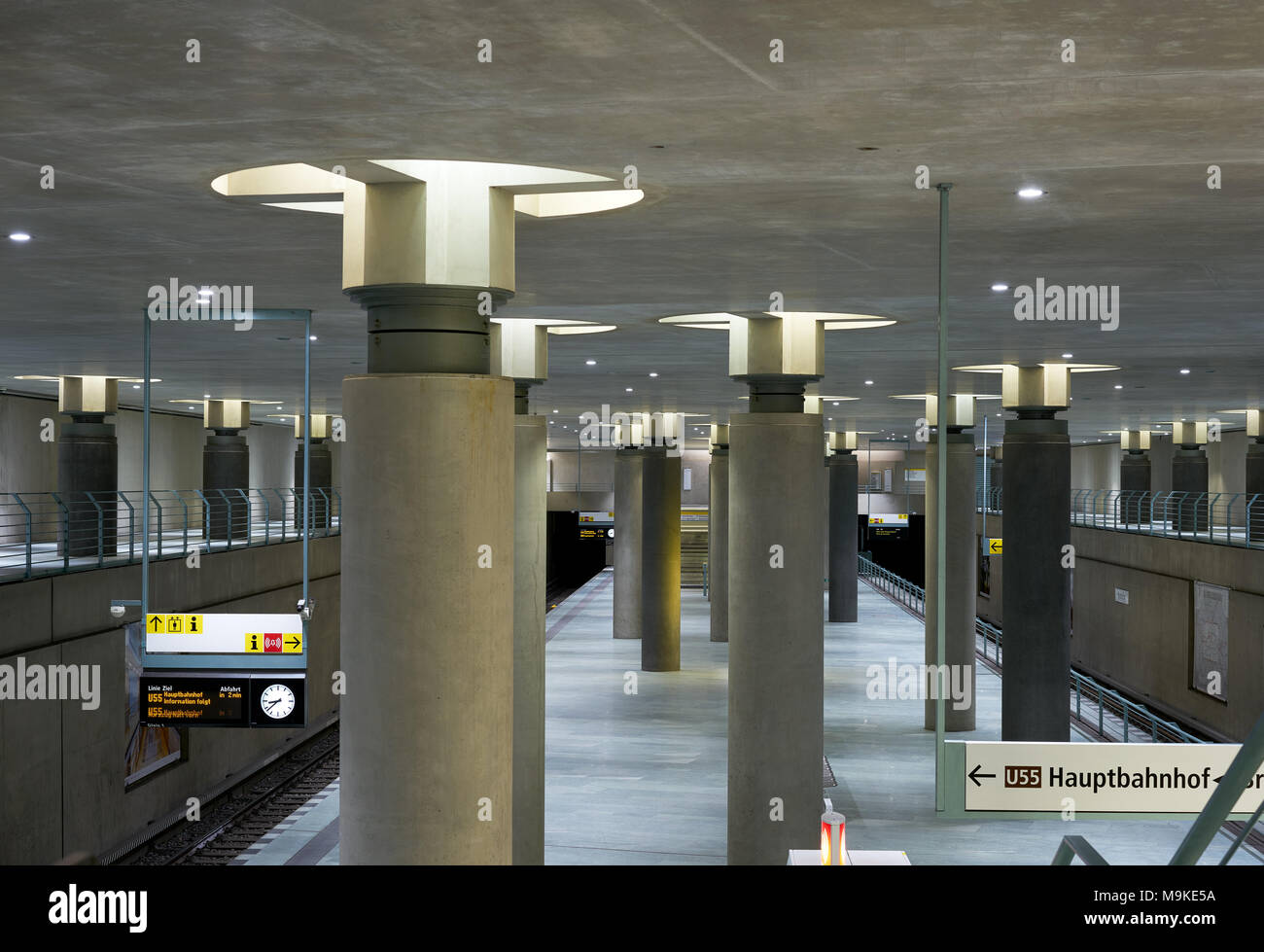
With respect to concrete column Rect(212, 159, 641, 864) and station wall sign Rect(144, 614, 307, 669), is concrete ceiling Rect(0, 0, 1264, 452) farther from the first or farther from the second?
station wall sign Rect(144, 614, 307, 669)

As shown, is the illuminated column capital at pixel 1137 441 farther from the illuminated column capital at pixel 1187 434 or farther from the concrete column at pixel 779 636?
the concrete column at pixel 779 636

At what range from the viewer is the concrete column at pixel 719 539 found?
3162 cm

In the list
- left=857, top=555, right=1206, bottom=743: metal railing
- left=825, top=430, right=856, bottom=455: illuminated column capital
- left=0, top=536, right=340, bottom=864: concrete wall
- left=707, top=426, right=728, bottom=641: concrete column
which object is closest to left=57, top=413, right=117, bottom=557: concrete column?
left=0, top=536, right=340, bottom=864: concrete wall

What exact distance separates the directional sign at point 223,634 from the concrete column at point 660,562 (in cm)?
1548

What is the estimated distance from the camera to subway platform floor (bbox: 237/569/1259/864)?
577 inches

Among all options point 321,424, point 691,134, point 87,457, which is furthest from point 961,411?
point 321,424

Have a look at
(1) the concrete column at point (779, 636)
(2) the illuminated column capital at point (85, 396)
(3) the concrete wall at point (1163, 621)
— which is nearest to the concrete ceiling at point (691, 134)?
(1) the concrete column at point (779, 636)

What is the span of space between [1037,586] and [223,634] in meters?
11.3

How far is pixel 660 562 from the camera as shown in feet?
90.9

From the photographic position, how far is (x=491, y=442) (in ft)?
22.3

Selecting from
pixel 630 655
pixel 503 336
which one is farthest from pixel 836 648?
pixel 503 336

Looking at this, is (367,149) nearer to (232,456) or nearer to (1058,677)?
(1058,677)

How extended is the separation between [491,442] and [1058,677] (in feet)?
44.5

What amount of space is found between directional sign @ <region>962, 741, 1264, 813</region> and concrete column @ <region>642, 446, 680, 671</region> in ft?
67.0
